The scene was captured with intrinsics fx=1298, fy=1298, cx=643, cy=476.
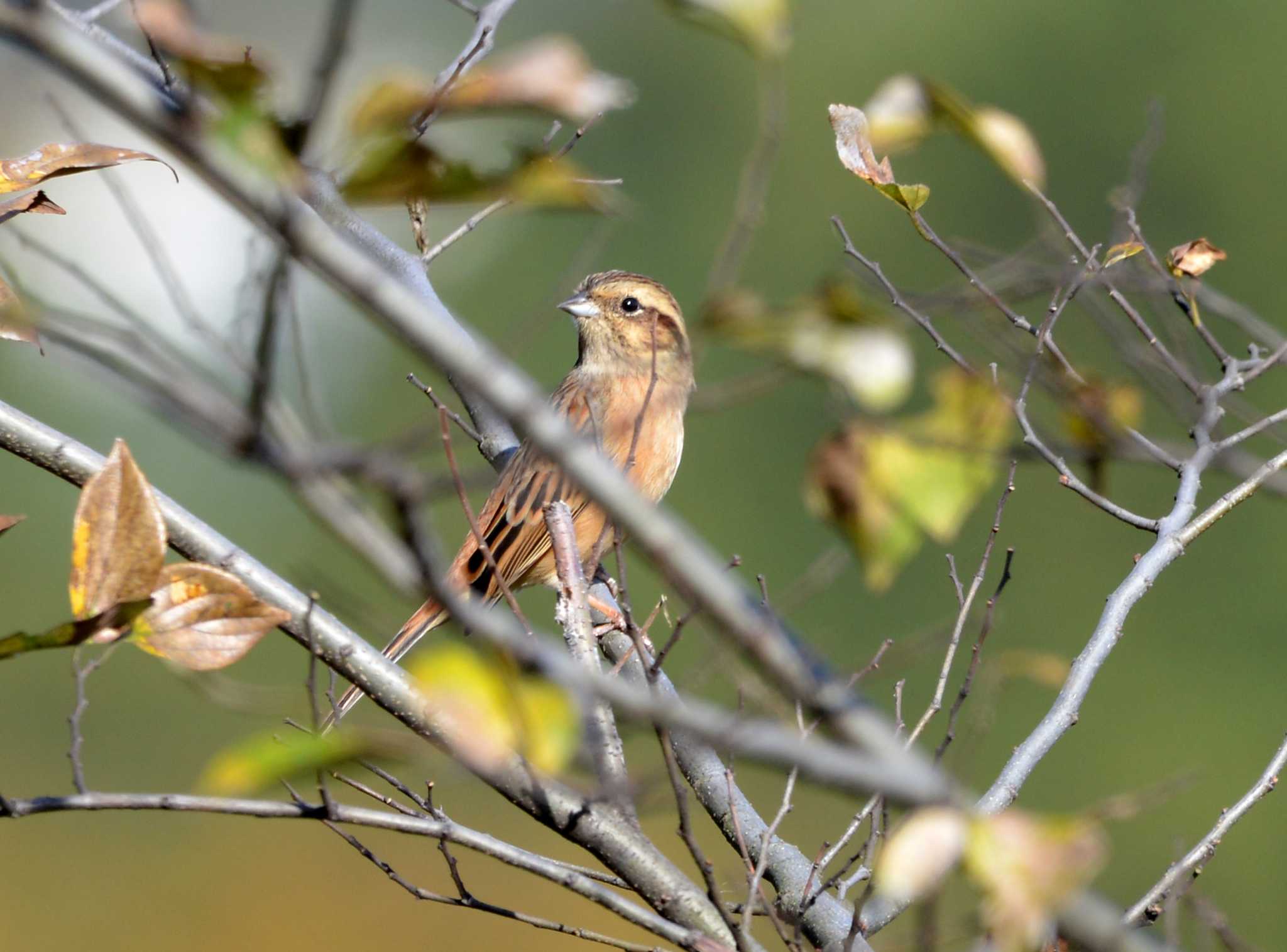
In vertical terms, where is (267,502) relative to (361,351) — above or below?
below

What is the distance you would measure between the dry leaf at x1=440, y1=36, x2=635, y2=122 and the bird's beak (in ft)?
14.4

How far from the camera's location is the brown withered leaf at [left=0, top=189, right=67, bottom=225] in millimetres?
2441

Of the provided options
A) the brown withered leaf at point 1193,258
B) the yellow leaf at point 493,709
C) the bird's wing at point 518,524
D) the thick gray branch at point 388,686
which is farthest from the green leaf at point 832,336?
the bird's wing at point 518,524

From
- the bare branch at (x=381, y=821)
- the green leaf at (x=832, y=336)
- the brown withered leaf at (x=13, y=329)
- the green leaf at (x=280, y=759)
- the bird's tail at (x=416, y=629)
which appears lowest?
the green leaf at (x=280, y=759)

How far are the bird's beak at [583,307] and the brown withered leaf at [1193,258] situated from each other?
9.71 ft

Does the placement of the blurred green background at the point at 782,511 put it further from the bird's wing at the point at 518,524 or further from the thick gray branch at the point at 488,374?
the thick gray branch at the point at 488,374

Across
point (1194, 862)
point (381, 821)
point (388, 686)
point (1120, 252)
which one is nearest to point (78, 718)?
point (388, 686)

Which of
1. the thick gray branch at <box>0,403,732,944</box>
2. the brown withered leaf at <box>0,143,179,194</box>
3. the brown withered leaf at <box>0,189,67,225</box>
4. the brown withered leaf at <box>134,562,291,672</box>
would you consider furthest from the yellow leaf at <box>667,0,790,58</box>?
the brown withered leaf at <box>0,189,67,225</box>

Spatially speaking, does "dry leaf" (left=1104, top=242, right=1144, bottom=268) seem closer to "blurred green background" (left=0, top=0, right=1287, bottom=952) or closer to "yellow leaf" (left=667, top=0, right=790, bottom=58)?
"yellow leaf" (left=667, top=0, right=790, bottom=58)

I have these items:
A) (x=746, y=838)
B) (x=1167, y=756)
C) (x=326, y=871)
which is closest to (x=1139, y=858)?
(x=1167, y=756)

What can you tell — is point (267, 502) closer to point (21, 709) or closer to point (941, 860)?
point (21, 709)

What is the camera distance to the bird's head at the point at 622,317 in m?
5.55

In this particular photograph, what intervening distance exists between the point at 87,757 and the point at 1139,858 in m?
9.60

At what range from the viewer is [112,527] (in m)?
1.76
